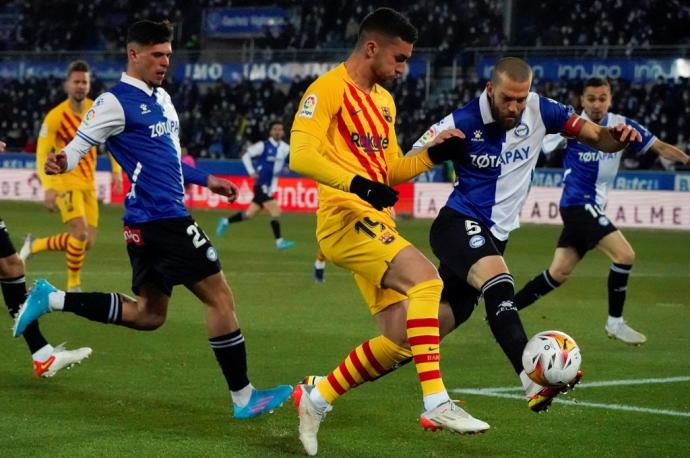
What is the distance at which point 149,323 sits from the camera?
26.5ft

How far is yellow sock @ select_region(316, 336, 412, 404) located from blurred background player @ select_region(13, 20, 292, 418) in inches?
25.7

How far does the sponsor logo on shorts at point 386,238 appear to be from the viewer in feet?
21.8

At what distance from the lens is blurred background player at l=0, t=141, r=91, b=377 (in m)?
8.57

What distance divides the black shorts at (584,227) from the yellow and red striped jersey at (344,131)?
17.4 feet

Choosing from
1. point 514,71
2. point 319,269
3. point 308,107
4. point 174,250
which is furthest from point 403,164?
point 319,269

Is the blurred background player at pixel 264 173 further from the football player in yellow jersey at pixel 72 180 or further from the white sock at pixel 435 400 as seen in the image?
the white sock at pixel 435 400

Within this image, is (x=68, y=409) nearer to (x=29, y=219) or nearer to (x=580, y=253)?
(x=580, y=253)

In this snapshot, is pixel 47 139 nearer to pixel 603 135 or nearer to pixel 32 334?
pixel 32 334

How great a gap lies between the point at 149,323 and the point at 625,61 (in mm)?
27029

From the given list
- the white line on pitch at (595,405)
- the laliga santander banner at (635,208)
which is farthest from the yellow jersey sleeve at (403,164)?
the laliga santander banner at (635,208)

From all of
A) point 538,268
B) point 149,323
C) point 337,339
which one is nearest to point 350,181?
point 149,323

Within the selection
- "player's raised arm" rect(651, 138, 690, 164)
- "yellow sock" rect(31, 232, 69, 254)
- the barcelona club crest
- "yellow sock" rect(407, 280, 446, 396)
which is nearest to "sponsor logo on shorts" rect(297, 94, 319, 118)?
the barcelona club crest

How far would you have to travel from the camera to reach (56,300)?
8203mm

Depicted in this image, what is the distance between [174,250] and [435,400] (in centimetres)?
207
